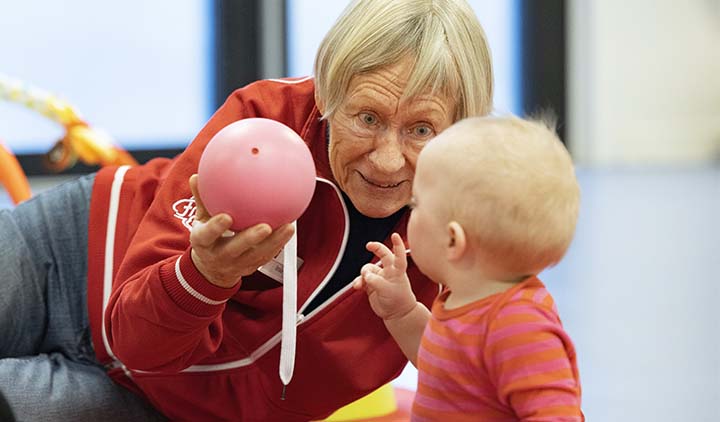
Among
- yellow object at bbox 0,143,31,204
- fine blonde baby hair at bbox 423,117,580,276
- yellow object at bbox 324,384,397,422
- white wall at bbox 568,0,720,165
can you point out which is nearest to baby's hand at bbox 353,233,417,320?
fine blonde baby hair at bbox 423,117,580,276

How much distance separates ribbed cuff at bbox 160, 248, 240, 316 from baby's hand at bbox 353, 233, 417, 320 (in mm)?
150

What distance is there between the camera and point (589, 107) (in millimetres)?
7113

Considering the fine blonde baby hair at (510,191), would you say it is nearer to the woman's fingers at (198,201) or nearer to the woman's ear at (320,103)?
the woman's fingers at (198,201)

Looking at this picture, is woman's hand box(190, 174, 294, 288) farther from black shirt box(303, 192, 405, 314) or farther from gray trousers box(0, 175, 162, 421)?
gray trousers box(0, 175, 162, 421)

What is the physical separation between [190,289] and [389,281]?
0.22 m

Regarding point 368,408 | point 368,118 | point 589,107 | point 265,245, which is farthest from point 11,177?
point 589,107

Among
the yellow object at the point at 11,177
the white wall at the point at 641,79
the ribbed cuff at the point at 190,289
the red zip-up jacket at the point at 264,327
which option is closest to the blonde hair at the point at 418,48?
the red zip-up jacket at the point at 264,327

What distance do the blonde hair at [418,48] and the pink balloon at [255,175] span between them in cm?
20

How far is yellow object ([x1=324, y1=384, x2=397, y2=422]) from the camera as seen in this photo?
167 centimetres

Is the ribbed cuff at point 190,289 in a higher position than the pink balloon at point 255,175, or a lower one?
lower

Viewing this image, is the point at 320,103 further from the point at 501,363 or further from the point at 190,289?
the point at 501,363

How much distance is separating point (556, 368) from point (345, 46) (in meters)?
0.48

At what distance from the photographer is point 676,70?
23.6 ft

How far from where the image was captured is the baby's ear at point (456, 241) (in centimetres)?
99
